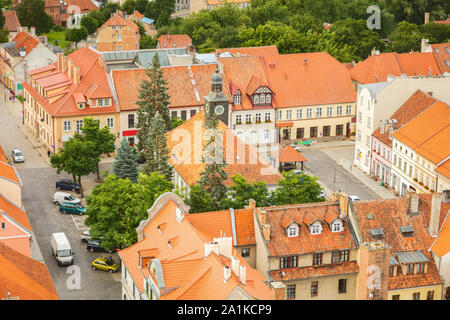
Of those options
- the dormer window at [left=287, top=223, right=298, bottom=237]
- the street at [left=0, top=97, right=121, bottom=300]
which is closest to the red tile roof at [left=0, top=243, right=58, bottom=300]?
the street at [left=0, top=97, right=121, bottom=300]

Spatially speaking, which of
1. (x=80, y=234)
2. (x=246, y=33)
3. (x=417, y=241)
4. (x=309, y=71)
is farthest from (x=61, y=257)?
(x=246, y=33)

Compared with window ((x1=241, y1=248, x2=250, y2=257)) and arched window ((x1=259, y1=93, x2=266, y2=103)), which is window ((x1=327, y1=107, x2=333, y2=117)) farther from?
window ((x1=241, y1=248, x2=250, y2=257))

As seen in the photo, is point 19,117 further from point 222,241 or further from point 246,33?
point 222,241

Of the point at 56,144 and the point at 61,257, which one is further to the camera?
the point at 56,144

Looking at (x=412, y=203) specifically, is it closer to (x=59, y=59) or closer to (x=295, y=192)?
(x=295, y=192)

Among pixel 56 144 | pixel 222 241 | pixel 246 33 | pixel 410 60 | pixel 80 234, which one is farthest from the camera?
pixel 246 33

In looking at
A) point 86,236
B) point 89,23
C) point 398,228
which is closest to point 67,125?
point 86,236
